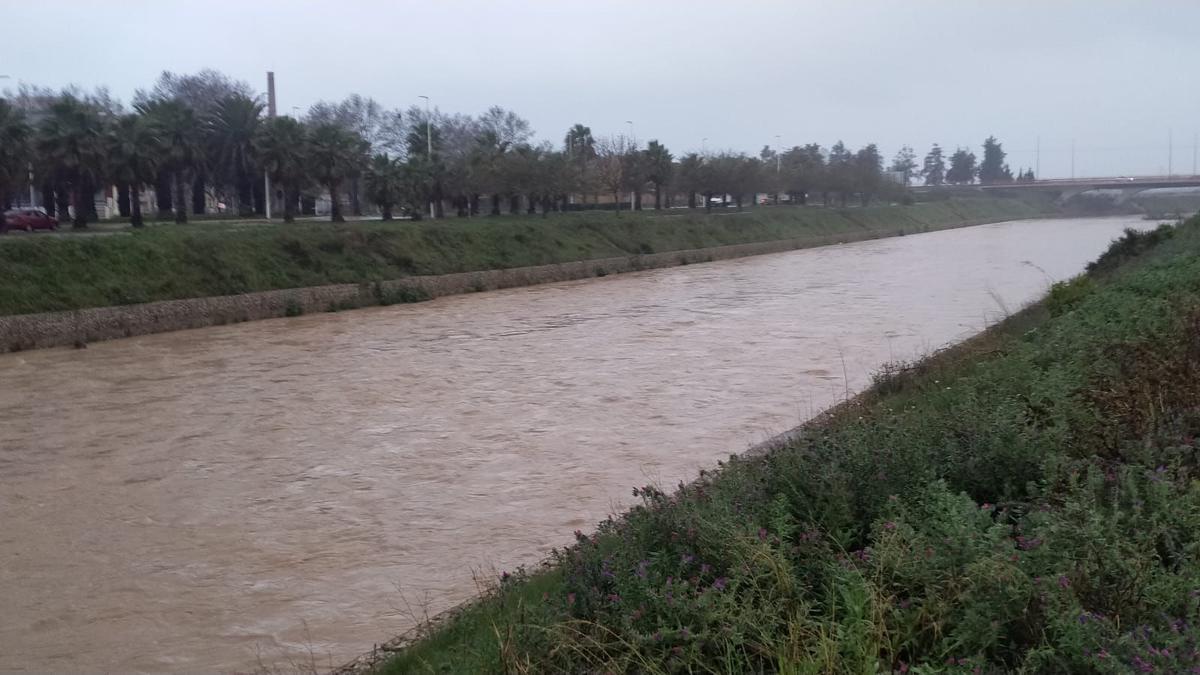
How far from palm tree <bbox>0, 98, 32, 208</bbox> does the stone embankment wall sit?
10.3 m

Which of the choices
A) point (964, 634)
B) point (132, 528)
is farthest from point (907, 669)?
point (132, 528)

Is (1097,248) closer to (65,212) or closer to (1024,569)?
(65,212)

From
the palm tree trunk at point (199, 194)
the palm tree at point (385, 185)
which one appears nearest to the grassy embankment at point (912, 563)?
the palm tree at point (385, 185)

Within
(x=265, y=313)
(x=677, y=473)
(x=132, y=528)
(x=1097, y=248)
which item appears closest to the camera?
(x=132, y=528)

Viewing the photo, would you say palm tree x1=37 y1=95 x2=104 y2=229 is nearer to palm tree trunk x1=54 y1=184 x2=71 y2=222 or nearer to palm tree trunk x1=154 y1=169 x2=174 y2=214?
palm tree trunk x1=54 y1=184 x2=71 y2=222

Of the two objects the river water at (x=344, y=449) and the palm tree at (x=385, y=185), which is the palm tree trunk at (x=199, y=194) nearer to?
the palm tree at (x=385, y=185)

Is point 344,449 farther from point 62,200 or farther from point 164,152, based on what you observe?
point 62,200

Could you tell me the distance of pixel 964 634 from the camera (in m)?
3.39

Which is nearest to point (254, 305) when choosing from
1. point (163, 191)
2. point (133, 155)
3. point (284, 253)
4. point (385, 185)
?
point (284, 253)

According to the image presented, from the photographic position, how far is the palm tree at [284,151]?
41.4 m

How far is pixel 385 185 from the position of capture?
45344 millimetres

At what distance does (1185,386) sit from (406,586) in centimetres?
546

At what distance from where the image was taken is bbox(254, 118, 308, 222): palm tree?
136 feet

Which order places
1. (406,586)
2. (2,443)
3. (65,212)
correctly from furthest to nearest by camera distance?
1. (65,212)
2. (2,443)
3. (406,586)
